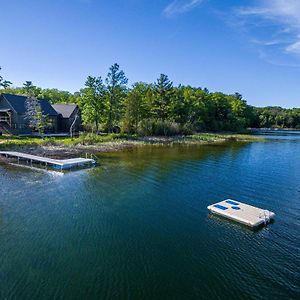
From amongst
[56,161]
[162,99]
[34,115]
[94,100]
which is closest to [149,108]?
[162,99]

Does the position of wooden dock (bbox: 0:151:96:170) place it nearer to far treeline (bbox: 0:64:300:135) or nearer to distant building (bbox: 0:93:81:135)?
distant building (bbox: 0:93:81:135)

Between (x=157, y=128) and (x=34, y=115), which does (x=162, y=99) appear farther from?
(x=34, y=115)

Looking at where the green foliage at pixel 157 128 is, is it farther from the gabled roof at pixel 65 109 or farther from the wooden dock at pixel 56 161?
the wooden dock at pixel 56 161

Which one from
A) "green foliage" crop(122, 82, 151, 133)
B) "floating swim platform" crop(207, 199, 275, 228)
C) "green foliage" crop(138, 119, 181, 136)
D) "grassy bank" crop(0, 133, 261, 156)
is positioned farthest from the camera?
"green foliage" crop(138, 119, 181, 136)

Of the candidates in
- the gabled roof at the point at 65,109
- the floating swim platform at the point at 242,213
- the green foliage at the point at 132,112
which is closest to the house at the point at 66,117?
the gabled roof at the point at 65,109

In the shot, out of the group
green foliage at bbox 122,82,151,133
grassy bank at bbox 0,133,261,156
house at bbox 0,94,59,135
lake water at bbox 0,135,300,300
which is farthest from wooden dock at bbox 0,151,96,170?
green foliage at bbox 122,82,151,133

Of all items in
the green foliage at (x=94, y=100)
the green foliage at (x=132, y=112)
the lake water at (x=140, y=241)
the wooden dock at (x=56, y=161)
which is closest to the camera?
the lake water at (x=140, y=241)
